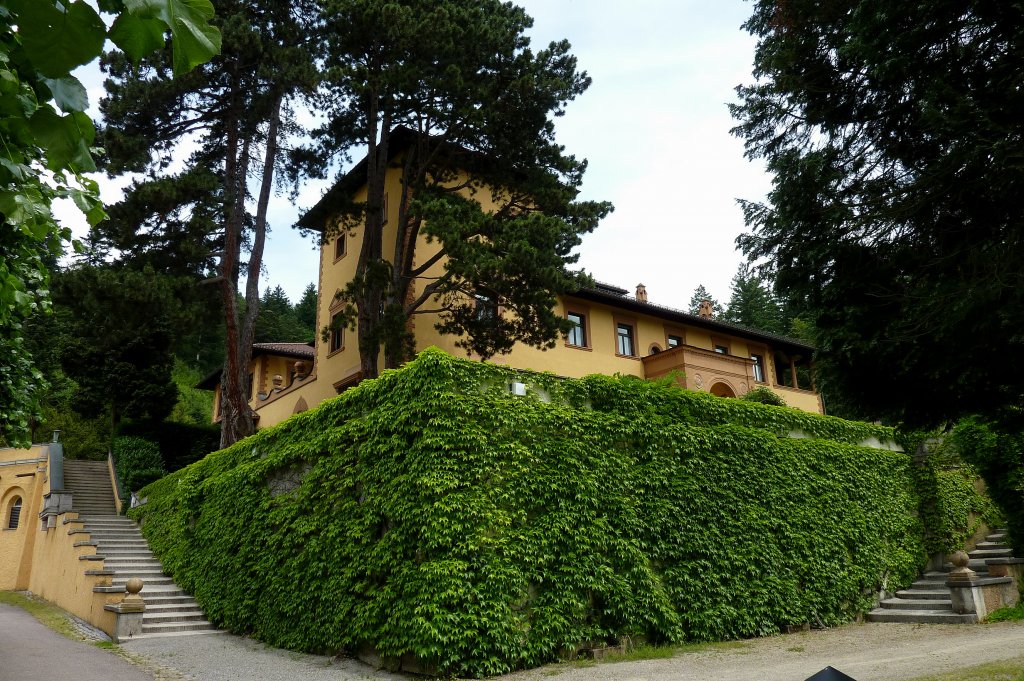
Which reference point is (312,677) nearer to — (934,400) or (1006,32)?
(934,400)

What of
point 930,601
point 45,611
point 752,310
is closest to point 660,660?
point 930,601

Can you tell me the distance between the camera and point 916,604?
13.9 meters

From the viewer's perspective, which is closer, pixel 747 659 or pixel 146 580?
pixel 747 659

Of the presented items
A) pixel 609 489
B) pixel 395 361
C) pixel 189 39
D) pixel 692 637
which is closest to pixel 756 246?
pixel 609 489

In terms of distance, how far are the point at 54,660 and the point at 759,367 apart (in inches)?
1117

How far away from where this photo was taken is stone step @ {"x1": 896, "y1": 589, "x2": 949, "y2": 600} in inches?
555

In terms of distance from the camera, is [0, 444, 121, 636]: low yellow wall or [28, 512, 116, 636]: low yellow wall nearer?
[28, 512, 116, 636]: low yellow wall

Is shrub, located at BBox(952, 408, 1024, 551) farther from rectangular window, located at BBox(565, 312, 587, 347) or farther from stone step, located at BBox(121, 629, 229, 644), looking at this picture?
stone step, located at BBox(121, 629, 229, 644)


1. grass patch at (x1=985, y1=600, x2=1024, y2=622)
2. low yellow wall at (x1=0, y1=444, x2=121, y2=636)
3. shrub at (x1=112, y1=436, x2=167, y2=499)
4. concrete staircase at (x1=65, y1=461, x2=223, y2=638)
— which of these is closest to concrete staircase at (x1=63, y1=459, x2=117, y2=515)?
concrete staircase at (x1=65, y1=461, x2=223, y2=638)

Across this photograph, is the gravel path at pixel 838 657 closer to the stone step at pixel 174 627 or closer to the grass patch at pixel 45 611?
the stone step at pixel 174 627

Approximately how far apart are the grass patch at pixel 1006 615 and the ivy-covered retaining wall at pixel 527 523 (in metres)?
1.88

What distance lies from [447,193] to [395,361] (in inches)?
177

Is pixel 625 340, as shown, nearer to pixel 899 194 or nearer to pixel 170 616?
pixel 170 616

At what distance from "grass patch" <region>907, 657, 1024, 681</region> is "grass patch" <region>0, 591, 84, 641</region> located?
14043mm
